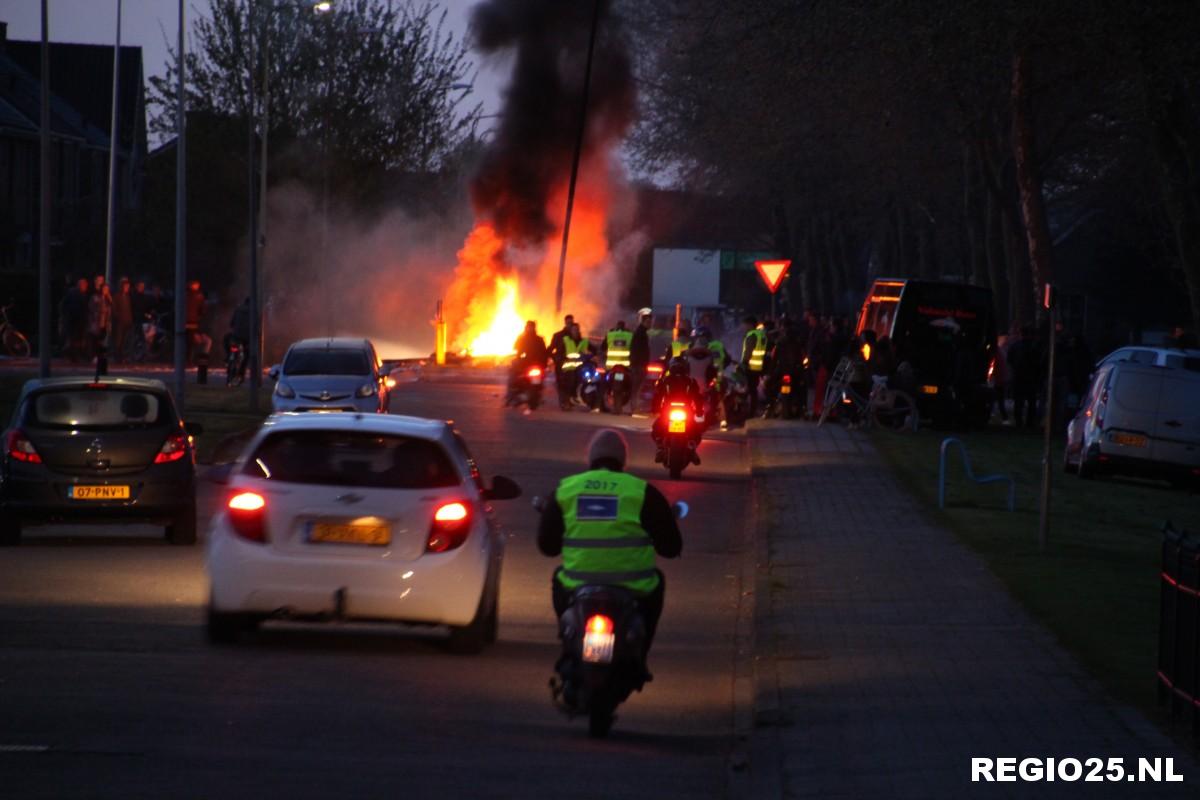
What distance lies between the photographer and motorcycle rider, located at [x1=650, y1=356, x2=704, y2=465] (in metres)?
26.3

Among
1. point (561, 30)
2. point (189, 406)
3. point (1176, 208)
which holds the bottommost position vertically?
point (189, 406)

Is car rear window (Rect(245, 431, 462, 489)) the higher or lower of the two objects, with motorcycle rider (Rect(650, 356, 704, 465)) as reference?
higher

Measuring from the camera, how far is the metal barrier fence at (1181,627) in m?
9.46

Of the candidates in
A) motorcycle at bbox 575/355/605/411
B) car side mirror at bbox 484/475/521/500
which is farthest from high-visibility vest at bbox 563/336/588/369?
car side mirror at bbox 484/475/521/500

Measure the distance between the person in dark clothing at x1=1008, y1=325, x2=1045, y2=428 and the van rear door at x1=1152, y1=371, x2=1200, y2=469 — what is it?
28.8 ft

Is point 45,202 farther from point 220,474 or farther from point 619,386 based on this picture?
point 220,474

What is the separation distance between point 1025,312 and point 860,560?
2633cm

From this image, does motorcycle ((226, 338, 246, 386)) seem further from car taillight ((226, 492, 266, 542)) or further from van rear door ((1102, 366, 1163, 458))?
car taillight ((226, 492, 266, 542))

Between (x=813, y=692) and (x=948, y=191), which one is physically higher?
(x=948, y=191)

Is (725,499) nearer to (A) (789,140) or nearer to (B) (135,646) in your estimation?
(B) (135,646)

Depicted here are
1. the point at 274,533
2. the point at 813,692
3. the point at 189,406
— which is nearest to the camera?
the point at 813,692

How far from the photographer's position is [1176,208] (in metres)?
24.5

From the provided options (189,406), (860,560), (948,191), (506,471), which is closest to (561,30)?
(948,191)

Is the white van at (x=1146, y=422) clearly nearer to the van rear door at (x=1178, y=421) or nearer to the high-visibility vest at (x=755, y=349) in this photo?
the van rear door at (x=1178, y=421)
